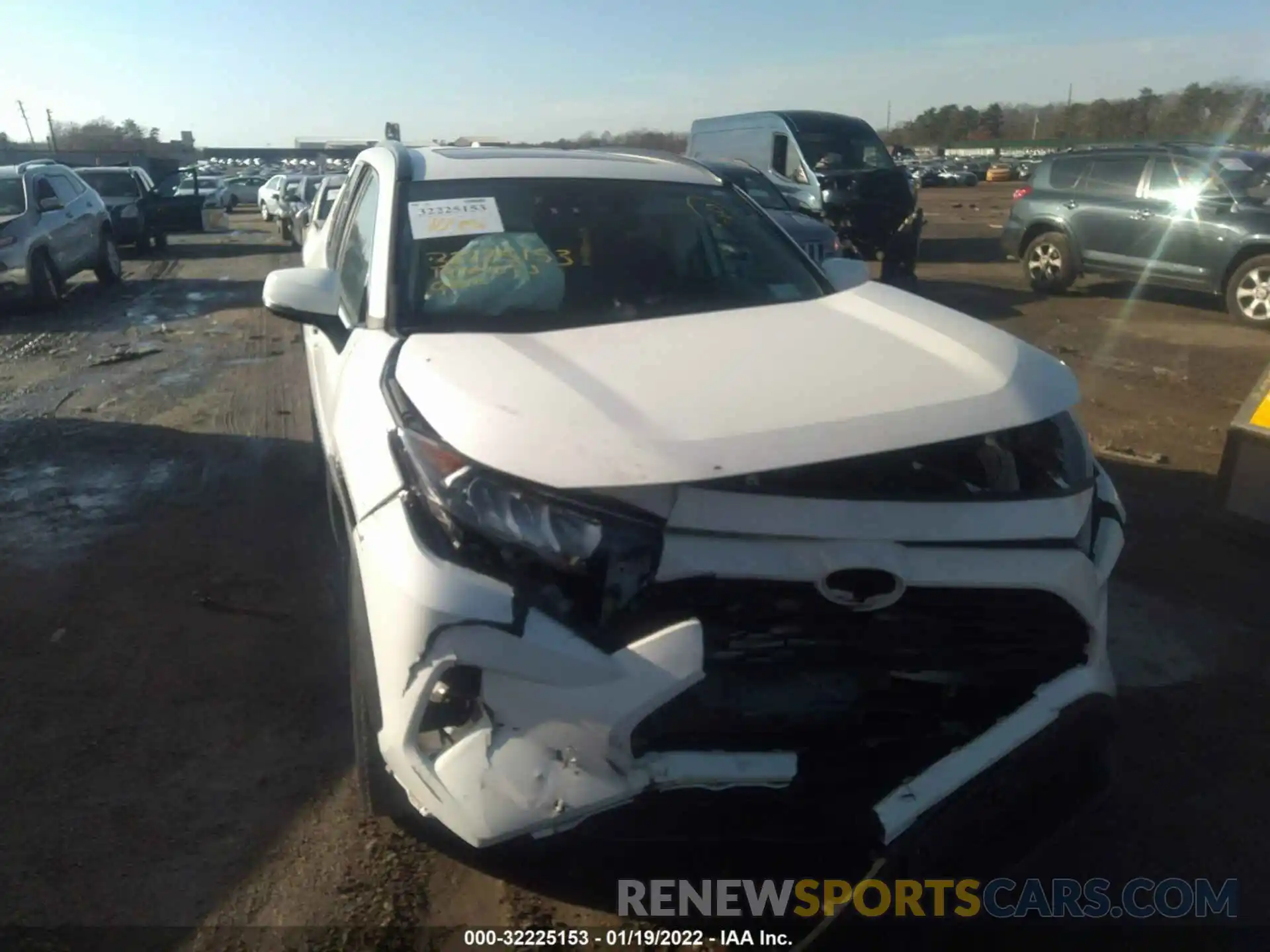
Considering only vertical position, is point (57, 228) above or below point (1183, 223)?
below

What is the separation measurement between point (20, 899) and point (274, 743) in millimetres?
788

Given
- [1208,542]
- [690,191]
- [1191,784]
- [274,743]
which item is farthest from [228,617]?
[1208,542]

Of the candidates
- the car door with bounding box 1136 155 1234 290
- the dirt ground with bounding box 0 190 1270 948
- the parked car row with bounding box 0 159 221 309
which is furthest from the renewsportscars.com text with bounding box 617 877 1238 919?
the parked car row with bounding box 0 159 221 309

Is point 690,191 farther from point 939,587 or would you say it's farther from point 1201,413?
point 1201,413

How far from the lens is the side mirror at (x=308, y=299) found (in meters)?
3.47

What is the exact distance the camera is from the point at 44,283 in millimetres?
11586

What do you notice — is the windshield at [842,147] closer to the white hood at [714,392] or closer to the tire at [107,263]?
the tire at [107,263]

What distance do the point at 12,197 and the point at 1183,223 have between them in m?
13.0

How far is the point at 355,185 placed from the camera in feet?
15.2

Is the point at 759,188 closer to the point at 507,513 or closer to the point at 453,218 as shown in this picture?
the point at 453,218

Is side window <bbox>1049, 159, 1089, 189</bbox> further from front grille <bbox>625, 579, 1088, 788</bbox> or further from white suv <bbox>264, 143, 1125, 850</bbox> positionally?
front grille <bbox>625, 579, 1088, 788</bbox>

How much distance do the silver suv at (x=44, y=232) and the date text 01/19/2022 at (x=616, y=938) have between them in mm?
11225

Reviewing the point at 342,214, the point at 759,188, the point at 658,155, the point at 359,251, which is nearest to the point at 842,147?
the point at 759,188

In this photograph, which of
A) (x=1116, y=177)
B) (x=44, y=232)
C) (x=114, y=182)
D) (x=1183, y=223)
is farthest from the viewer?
(x=114, y=182)
